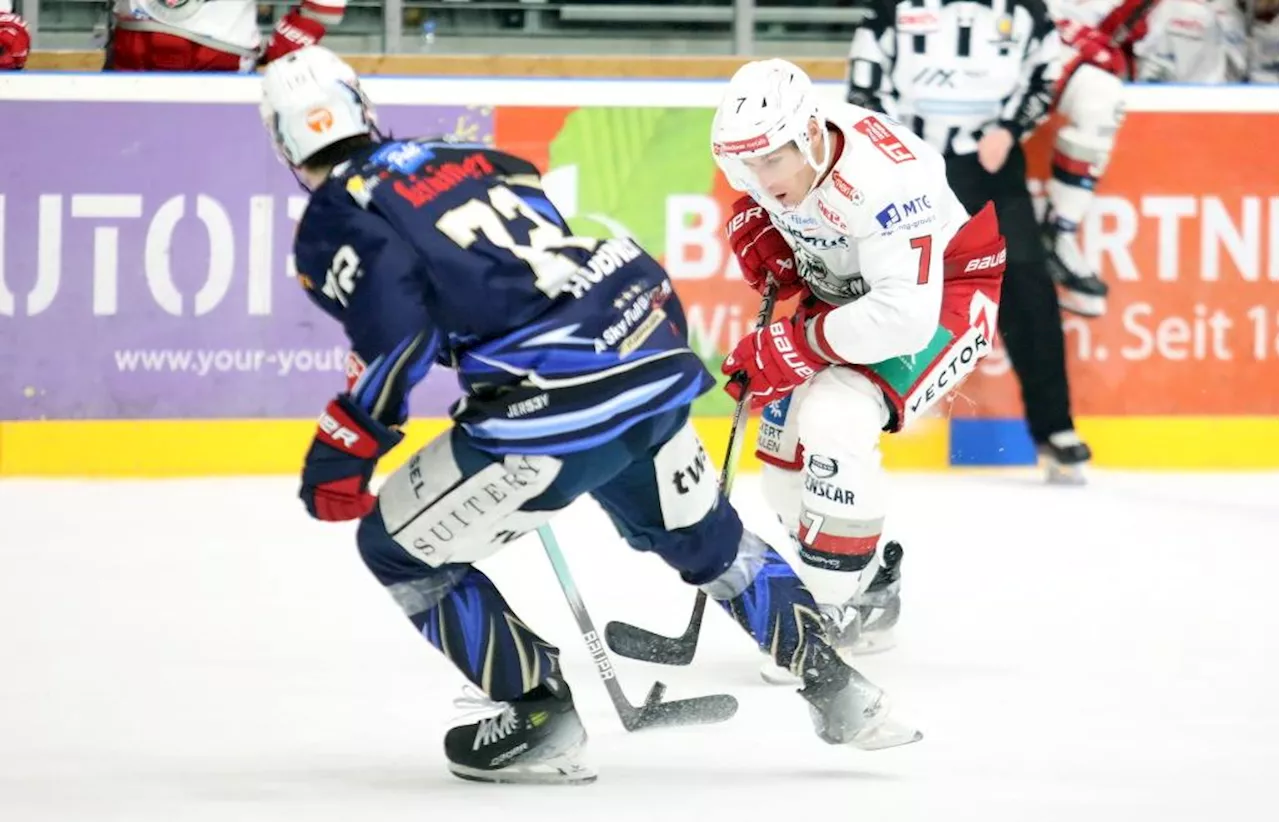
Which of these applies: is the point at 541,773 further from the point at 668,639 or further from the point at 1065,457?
the point at 1065,457

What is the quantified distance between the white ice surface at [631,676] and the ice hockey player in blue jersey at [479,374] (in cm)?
25

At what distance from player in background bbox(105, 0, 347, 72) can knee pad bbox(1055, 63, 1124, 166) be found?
7.19 ft

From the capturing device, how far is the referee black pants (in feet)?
19.8

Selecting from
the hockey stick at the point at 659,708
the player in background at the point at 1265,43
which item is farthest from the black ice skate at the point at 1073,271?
the hockey stick at the point at 659,708

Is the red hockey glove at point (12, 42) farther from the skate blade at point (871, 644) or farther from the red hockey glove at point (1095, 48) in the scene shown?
the skate blade at point (871, 644)

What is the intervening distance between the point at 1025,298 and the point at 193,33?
2.57 meters

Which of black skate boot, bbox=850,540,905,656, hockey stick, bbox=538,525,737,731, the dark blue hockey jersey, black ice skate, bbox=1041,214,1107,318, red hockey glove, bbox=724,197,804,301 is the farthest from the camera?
black ice skate, bbox=1041,214,1107,318

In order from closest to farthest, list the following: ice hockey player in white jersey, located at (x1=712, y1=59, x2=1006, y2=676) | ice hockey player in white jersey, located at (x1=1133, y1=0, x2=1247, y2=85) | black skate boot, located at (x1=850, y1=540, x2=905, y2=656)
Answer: ice hockey player in white jersey, located at (x1=712, y1=59, x2=1006, y2=676), black skate boot, located at (x1=850, y1=540, x2=905, y2=656), ice hockey player in white jersey, located at (x1=1133, y1=0, x2=1247, y2=85)

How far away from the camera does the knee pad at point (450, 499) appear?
2748 millimetres

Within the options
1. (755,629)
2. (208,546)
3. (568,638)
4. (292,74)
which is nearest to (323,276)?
(292,74)

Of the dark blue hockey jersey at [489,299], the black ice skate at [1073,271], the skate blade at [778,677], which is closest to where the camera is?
the dark blue hockey jersey at [489,299]

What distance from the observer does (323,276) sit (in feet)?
8.79

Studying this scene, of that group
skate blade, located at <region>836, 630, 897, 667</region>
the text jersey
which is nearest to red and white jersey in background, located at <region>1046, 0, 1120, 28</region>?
skate blade, located at <region>836, 630, 897, 667</region>

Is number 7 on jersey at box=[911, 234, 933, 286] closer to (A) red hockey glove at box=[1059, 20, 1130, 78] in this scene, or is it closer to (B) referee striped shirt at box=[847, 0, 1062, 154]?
(B) referee striped shirt at box=[847, 0, 1062, 154]
